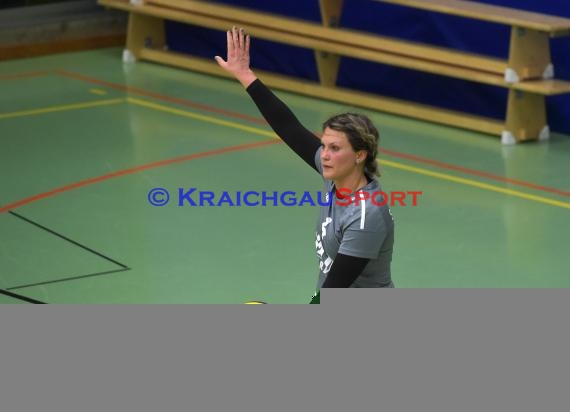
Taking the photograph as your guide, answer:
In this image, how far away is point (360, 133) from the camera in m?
3.91

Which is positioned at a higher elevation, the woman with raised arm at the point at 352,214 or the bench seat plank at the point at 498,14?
the bench seat plank at the point at 498,14

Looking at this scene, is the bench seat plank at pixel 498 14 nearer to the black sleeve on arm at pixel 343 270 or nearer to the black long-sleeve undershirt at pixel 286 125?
the black long-sleeve undershirt at pixel 286 125

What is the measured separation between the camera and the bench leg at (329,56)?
1100cm

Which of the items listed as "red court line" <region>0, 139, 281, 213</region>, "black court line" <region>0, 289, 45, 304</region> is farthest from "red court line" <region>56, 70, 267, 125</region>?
"black court line" <region>0, 289, 45, 304</region>

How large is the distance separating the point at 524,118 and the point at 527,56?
518mm

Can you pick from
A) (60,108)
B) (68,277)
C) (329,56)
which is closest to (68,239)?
(68,277)

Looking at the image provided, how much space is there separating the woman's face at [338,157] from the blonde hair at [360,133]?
18 millimetres

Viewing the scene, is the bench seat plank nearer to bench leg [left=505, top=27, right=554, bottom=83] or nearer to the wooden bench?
the wooden bench

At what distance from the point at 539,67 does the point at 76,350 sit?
8303 mm

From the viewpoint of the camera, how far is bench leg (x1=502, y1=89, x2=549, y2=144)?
9.69 meters

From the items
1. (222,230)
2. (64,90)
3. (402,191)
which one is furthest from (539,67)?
(64,90)

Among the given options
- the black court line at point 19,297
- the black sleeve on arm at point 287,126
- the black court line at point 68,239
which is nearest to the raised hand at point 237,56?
the black sleeve on arm at point 287,126

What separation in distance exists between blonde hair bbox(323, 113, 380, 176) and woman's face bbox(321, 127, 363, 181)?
2 cm

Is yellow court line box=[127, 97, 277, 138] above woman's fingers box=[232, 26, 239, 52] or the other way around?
above
